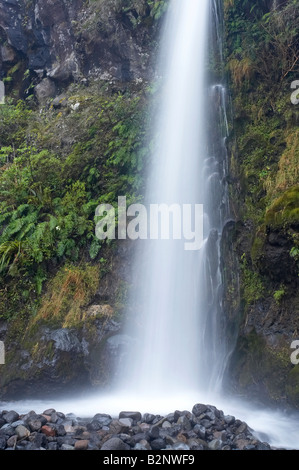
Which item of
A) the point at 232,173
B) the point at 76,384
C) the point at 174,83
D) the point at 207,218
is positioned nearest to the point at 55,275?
the point at 76,384

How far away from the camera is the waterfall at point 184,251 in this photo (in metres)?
7.71

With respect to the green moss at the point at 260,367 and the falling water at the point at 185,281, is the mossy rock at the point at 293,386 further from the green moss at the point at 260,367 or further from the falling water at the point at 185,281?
the falling water at the point at 185,281

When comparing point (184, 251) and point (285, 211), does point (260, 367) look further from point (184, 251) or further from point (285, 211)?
point (184, 251)

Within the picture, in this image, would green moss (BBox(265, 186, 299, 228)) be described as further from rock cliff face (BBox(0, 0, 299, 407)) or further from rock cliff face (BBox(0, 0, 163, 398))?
rock cliff face (BBox(0, 0, 163, 398))

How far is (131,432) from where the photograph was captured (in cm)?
521

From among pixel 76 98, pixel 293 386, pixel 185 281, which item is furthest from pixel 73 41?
pixel 293 386

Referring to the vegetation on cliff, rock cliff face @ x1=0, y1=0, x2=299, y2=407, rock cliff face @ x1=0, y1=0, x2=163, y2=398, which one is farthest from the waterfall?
rock cliff face @ x1=0, y1=0, x2=163, y2=398

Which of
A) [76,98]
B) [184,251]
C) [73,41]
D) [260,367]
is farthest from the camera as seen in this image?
[73,41]


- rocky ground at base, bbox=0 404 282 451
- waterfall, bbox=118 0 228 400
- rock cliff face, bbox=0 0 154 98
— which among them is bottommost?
rocky ground at base, bbox=0 404 282 451

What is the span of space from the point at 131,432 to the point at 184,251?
4.50 metres

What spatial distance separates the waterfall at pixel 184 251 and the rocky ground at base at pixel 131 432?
1.71 meters

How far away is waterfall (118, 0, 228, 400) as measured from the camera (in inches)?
303

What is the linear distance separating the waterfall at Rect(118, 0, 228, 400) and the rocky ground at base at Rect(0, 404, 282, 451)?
67.1 inches

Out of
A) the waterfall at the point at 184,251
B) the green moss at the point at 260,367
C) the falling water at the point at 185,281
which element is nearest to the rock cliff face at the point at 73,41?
the waterfall at the point at 184,251
